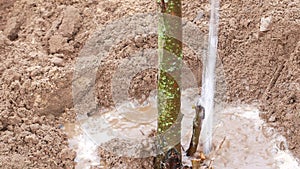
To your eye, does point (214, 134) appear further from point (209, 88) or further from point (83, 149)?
point (83, 149)

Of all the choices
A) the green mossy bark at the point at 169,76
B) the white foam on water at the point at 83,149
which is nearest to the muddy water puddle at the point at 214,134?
the white foam on water at the point at 83,149

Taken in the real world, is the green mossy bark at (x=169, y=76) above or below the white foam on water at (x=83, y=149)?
above

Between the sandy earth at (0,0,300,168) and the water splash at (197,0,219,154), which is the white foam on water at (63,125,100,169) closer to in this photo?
the sandy earth at (0,0,300,168)

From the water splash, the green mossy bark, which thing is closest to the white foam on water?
the green mossy bark

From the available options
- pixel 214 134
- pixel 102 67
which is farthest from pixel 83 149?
pixel 214 134

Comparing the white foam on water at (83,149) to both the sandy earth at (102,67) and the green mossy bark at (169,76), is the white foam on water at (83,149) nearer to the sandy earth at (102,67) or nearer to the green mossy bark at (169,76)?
the sandy earth at (102,67)

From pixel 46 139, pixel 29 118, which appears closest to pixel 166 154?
pixel 46 139
